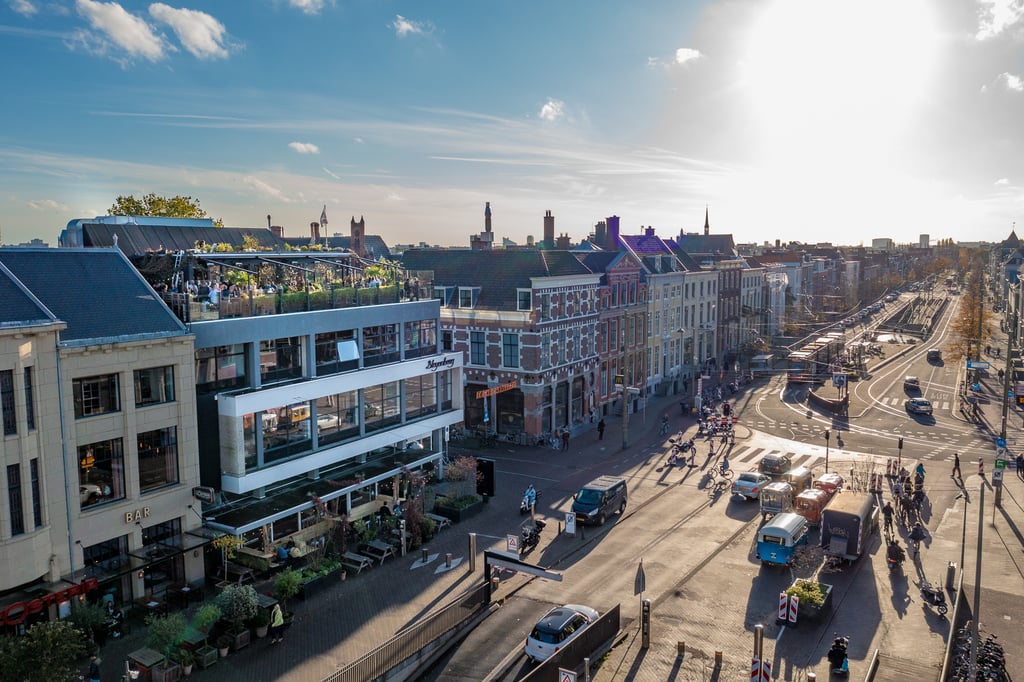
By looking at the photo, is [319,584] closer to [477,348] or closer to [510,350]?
[510,350]

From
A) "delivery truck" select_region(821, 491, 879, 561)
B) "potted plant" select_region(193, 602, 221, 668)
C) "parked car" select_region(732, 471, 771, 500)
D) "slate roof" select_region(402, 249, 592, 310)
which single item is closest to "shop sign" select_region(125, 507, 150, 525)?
"potted plant" select_region(193, 602, 221, 668)

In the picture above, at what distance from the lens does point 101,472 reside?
84.4ft

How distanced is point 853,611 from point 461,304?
32.4m

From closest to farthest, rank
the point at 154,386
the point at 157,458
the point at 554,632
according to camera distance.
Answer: the point at 554,632, the point at 154,386, the point at 157,458

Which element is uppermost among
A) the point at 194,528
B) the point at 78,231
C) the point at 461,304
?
the point at 78,231

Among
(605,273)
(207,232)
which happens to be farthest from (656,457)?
(207,232)

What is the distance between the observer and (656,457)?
4978 cm

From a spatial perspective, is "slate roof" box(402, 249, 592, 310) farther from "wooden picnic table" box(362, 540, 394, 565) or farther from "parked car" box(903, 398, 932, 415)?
"parked car" box(903, 398, 932, 415)

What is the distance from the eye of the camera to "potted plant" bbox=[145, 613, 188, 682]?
22.2 metres

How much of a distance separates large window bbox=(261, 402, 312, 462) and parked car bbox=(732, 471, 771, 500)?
22164 mm

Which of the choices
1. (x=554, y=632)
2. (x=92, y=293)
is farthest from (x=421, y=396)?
(x=554, y=632)

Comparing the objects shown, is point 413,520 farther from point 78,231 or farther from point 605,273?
point 605,273

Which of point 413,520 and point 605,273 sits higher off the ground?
point 605,273

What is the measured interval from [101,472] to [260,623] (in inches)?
287
